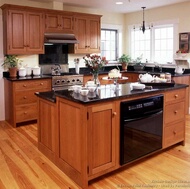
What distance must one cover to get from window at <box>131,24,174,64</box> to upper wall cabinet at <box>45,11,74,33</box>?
214 centimetres

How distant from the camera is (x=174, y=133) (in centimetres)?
368

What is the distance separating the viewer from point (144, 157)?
3379 millimetres

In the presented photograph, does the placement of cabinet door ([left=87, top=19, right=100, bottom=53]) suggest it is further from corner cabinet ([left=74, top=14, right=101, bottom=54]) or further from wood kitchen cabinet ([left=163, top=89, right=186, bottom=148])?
wood kitchen cabinet ([left=163, top=89, right=186, bottom=148])

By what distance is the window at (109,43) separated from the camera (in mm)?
6922

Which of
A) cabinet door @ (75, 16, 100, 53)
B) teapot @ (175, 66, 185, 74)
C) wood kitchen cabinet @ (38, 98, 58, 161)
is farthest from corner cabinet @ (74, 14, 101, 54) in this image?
wood kitchen cabinet @ (38, 98, 58, 161)

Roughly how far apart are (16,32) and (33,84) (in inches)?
43.1

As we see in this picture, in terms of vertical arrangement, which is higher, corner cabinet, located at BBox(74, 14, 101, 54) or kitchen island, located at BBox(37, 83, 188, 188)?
corner cabinet, located at BBox(74, 14, 101, 54)

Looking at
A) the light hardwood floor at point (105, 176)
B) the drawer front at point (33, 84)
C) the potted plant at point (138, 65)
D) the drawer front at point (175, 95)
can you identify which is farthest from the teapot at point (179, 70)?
the drawer front at point (33, 84)

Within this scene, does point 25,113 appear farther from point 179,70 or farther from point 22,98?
point 179,70

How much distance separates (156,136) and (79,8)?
159 inches

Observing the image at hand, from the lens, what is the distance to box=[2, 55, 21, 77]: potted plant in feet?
16.6

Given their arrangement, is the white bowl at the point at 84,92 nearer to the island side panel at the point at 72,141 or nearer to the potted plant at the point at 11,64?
the island side panel at the point at 72,141

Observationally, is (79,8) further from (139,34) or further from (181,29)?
(181,29)

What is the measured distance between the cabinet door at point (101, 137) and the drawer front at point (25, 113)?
262 centimetres
